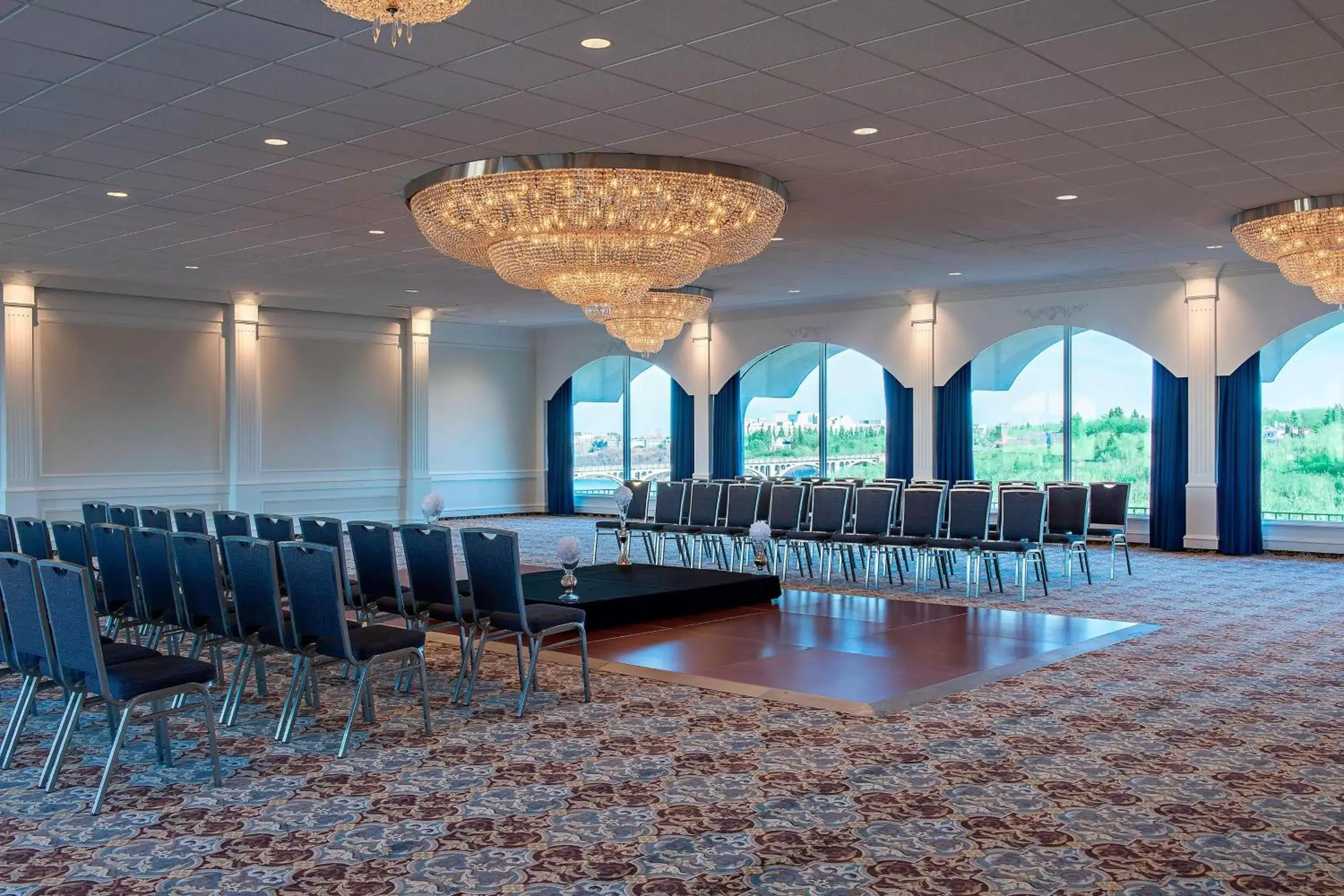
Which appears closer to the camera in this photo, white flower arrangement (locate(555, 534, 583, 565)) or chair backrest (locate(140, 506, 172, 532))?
white flower arrangement (locate(555, 534, 583, 565))

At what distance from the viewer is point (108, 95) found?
6484 millimetres

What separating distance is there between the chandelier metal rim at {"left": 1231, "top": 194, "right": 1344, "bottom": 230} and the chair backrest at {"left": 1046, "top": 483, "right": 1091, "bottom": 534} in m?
2.77

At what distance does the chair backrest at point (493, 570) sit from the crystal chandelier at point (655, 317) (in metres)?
6.36

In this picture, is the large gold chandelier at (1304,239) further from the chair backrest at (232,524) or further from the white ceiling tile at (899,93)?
the chair backrest at (232,524)

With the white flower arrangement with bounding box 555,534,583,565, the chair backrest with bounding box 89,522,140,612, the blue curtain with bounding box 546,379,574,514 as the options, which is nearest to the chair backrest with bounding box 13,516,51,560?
the chair backrest with bounding box 89,522,140,612

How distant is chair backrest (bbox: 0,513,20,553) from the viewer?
7.09 m

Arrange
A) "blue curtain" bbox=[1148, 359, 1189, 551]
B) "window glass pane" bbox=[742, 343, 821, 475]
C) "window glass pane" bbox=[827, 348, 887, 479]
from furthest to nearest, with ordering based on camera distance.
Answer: "window glass pane" bbox=[742, 343, 821, 475], "window glass pane" bbox=[827, 348, 887, 479], "blue curtain" bbox=[1148, 359, 1189, 551]

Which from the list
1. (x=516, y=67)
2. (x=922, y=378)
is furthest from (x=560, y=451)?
(x=516, y=67)

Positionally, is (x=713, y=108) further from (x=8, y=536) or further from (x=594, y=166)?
(x=8, y=536)

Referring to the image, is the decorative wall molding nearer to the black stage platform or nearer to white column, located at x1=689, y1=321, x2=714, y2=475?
white column, located at x1=689, y1=321, x2=714, y2=475

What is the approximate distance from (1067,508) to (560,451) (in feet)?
35.1

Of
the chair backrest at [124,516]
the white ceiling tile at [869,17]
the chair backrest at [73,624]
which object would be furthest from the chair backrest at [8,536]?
the white ceiling tile at [869,17]

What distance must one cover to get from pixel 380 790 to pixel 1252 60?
538cm

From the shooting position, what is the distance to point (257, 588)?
5328 millimetres
